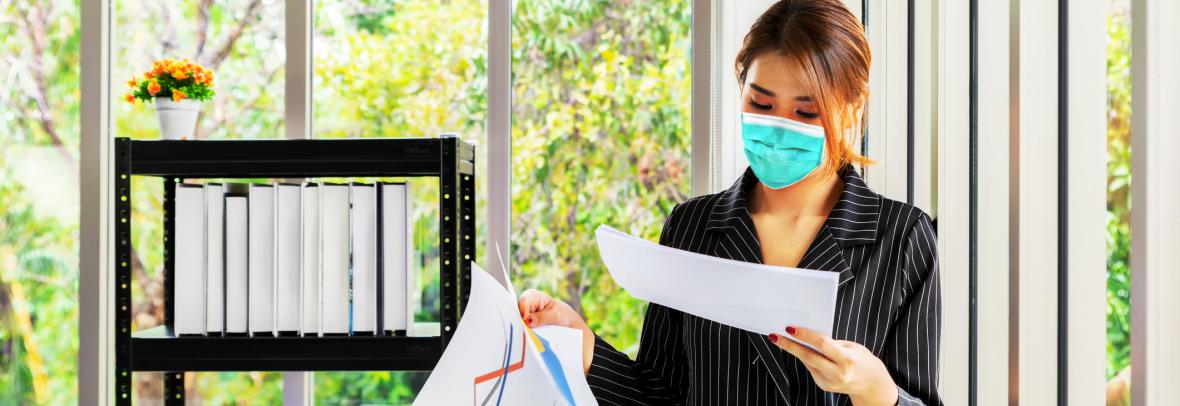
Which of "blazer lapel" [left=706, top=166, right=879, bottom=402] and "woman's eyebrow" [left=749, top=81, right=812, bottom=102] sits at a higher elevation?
"woman's eyebrow" [left=749, top=81, right=812, bottom=102]

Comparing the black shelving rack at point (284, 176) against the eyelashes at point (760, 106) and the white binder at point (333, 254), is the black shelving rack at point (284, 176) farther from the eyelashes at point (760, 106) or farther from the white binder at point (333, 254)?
the eyelashes at point (760, 106)

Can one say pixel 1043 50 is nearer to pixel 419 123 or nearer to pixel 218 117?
pixel 419 123

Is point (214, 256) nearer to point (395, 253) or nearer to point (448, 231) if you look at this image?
point (395, 253)

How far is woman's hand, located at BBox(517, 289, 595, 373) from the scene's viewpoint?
0.92 meters

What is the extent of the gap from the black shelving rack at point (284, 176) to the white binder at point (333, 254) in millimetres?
41

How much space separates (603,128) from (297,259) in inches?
30.6

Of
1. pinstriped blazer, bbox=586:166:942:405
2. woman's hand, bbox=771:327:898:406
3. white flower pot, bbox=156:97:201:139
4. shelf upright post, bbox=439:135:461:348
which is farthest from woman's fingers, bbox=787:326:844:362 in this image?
white flower pot, bbox=156:97:201:139

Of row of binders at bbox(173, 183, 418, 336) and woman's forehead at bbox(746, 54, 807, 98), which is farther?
row of binders at bbox(173, 183, 418, 336)

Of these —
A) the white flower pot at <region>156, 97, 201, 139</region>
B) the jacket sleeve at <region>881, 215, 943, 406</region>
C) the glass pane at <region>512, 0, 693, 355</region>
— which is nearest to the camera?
the jacket sleeve at <region>881, 215, 943, 406</region>

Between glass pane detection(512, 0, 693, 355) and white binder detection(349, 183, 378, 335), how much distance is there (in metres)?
0.40

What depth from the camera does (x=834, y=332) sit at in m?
0.86

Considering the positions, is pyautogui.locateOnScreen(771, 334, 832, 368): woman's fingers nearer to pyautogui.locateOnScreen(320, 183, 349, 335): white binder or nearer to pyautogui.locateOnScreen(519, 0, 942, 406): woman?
pyautogui.locateOnScreen(519, 0, 942, 406): woman

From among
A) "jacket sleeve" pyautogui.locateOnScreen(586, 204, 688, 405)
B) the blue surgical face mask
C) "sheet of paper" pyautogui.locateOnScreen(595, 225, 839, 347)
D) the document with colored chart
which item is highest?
the blue surgical face mask

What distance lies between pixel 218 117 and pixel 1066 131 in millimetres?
1857
